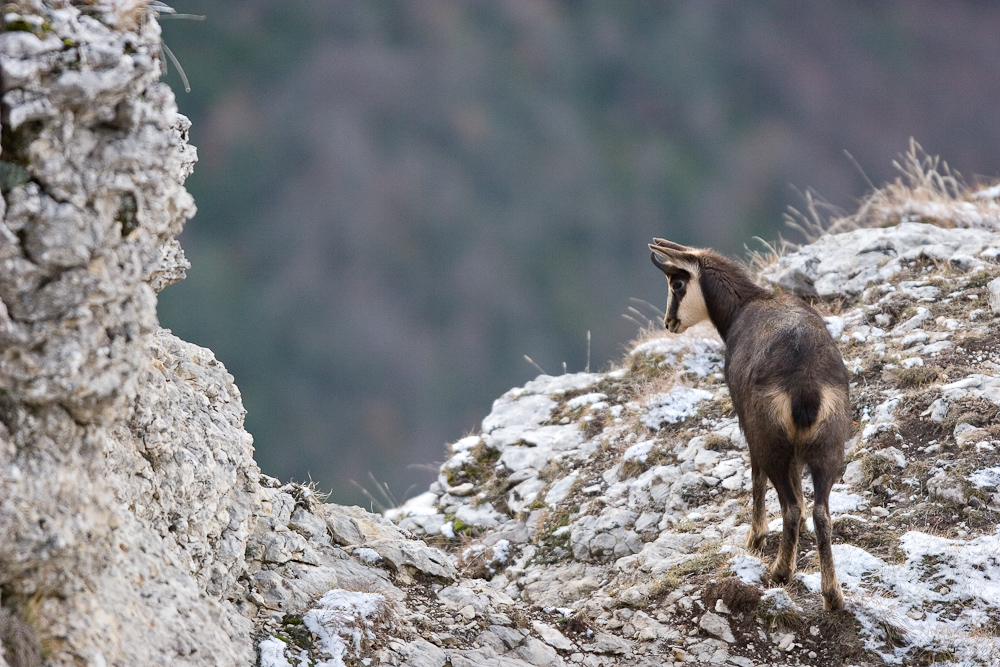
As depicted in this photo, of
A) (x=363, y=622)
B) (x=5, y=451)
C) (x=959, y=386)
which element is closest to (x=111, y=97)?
(x=5, y=451)

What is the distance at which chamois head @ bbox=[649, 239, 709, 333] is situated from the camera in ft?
24.2

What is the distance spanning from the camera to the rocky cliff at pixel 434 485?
3322 millimetres

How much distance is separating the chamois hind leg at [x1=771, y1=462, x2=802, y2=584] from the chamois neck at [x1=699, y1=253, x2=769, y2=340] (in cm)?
154

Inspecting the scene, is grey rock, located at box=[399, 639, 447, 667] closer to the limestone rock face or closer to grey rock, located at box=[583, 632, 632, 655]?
the limestone rock face

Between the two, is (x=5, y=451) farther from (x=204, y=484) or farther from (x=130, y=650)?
(x=204, y=484)

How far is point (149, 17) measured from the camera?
3754 mm

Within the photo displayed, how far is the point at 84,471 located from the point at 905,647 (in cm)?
460

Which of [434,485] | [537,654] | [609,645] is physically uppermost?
[434,485]

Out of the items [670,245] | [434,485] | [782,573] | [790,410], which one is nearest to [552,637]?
[782,573]

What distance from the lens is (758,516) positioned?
634cm

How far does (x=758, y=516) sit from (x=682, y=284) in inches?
80.5

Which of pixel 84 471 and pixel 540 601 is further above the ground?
pixel 540 601

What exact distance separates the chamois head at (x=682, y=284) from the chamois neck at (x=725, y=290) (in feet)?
0.22

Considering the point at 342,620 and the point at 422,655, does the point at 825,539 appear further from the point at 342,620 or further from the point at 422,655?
the point at 342,620
